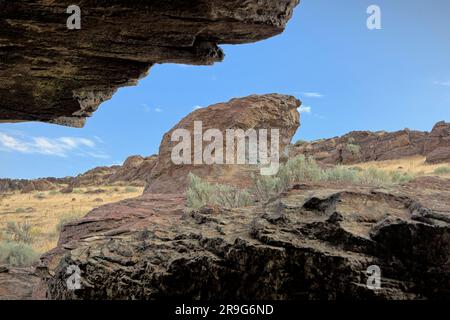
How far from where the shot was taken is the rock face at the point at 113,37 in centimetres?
587

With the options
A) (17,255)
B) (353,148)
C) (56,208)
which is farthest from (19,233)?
(353,148)

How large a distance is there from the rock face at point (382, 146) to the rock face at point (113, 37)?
29.6 meters

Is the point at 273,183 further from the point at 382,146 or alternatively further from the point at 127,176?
the point at 127,176

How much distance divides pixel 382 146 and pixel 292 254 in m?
40.1

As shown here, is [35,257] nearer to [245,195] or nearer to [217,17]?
[245,195]

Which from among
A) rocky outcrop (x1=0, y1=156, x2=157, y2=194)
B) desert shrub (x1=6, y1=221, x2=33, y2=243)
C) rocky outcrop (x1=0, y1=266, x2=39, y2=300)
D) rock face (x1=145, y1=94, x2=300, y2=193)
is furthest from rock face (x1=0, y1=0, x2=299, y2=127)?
rocky outcrop (x1=0, y1=156, x2=157, y2=194)

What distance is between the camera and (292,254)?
4863 mm

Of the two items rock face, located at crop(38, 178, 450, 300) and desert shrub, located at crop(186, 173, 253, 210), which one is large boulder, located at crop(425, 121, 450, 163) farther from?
rock face, located at crop(38, 178, 450, 300)

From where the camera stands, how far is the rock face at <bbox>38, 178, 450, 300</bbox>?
14.9 ft

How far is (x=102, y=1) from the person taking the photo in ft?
18.5

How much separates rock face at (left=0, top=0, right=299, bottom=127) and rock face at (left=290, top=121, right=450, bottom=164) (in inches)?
1165

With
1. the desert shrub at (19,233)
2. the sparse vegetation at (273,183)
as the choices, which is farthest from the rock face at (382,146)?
the sparse vegetation at (273,183)

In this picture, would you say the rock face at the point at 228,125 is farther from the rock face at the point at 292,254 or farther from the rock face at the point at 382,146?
the rock face at the point at 382,146

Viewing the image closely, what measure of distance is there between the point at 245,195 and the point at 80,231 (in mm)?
3346
